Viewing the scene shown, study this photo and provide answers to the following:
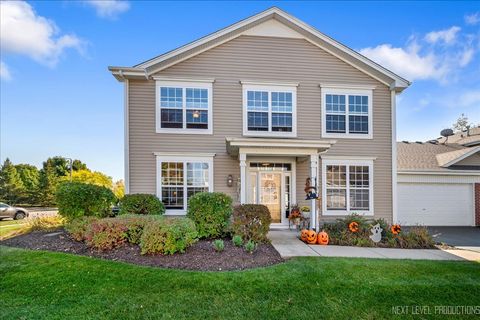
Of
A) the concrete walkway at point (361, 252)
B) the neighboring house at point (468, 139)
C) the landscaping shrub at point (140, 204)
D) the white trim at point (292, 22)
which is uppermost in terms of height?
the white trim at point (292, 22)

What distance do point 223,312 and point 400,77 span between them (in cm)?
1079

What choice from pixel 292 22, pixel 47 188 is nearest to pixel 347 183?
pixel 292 22

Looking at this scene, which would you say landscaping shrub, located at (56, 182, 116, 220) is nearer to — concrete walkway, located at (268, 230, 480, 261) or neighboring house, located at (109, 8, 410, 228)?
neighboring house, located at (109, 8, 410, 228)

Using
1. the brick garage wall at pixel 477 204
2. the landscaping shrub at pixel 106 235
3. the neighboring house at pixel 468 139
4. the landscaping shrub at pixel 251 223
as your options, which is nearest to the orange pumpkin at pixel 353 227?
the landscaping shrub at pixel 251 223

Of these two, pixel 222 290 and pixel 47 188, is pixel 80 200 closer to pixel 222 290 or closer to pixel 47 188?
pixel 222 290

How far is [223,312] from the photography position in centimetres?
373

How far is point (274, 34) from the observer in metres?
10.4

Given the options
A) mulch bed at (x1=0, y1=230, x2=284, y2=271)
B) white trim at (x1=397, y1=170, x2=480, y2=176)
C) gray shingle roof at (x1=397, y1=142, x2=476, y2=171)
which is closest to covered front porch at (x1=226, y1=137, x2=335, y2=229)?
mulch bed at (x1=0, y1=230, x2=284, y2=271)

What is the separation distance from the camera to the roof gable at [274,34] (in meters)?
9.73

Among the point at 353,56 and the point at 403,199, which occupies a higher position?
the point at 353,56

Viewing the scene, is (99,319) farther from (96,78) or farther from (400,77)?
(400,77)

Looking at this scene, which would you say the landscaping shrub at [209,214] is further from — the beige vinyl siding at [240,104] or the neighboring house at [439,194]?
the neighboring house at [439,194]

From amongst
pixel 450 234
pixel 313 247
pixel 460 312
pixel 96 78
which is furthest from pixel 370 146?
pixel 96 78

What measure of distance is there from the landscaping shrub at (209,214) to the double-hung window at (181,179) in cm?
238
